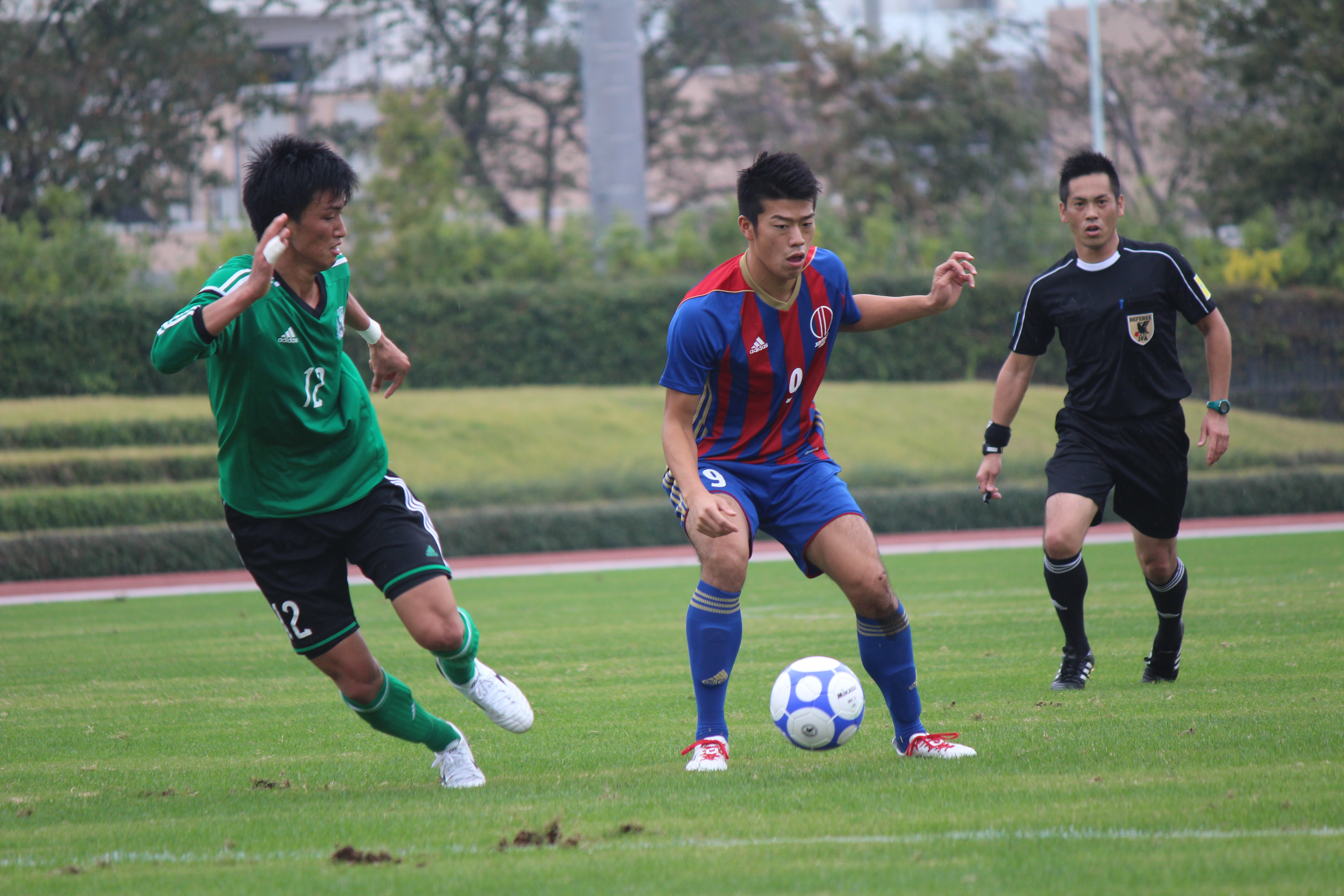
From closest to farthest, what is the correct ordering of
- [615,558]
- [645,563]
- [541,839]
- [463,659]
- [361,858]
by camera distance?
[361,858], [541,839], [463,659], [645,563], [615,558]

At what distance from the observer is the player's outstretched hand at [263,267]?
4258 mm

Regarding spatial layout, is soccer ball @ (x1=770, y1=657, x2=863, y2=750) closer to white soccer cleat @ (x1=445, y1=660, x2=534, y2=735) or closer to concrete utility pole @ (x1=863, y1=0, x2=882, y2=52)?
white soccer cleat @ (x1=445, y1=660, x2=534, y2=735)

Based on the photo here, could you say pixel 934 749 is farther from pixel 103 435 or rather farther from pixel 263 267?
pixel 103 435

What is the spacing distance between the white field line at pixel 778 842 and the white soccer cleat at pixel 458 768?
3.24ft

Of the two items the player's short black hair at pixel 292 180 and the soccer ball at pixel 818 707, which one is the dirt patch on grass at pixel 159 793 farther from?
the soccer ball at pixel 818 707

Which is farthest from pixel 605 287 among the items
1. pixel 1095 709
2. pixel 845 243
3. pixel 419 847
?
pixel 419 847

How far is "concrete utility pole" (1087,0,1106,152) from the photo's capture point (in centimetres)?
3222

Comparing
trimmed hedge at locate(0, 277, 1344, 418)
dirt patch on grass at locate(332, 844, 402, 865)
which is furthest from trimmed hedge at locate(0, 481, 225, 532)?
dirt patch on grass at locate(332, 844, 402, 865)

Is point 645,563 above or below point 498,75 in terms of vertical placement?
below

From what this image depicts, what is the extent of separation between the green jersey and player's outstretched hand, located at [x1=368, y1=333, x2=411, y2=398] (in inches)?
20.8

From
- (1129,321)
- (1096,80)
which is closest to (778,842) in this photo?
(1129,321)

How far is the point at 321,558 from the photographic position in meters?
4.80

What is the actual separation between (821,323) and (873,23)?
119 feet

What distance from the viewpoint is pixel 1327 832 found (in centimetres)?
369
